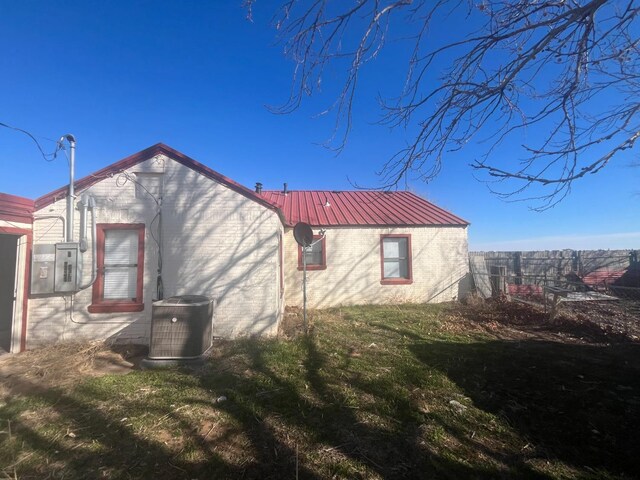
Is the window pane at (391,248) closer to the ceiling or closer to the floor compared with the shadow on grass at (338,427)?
closer to the ceiling

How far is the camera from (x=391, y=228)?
12516mm

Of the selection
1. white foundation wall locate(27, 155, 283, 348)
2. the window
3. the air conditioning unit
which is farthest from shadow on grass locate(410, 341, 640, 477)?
the window

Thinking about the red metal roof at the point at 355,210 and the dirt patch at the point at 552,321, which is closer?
the dirt patch at the point at 552,321

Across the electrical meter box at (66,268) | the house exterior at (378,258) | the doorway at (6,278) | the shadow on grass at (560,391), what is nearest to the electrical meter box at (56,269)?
the electrical meter box at (66,268)

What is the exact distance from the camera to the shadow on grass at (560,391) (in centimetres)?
342

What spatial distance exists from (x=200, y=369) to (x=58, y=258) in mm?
4111

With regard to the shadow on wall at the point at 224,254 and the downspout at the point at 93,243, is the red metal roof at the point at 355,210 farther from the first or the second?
the downspout at the point at 93,243

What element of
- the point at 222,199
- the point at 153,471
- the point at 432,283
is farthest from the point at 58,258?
the point at 432,283

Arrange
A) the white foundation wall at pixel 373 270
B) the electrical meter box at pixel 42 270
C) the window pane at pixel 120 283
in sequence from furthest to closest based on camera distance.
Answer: the white foundation wall at pixel 373 270 < the window pane at pixel 120 283 < the electrical meter box at pixel 42 270

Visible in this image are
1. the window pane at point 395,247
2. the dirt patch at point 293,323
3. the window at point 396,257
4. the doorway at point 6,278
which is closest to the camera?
the dirt patch at point 293,323

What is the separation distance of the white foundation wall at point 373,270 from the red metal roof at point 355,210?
33cm

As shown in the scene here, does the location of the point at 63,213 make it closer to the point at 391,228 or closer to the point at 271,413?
the point at 271,413

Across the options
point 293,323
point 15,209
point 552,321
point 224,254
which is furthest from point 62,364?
point 552,321

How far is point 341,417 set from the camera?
3.96m
